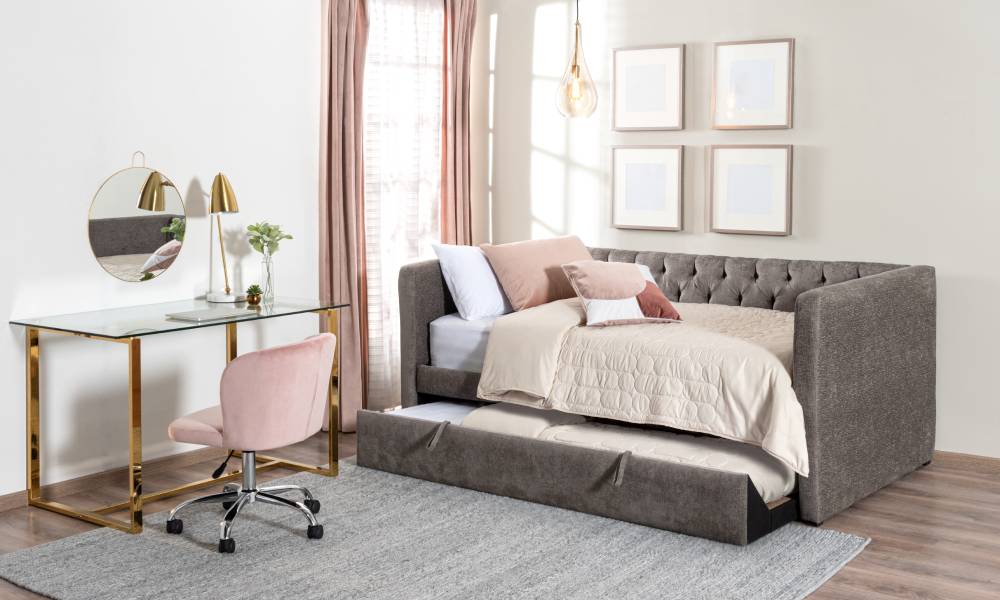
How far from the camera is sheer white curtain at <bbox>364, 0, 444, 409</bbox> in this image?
5199 millimetres

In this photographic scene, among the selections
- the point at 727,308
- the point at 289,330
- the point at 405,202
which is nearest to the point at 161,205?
the point at 289,330

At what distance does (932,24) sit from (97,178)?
3336 millimetres

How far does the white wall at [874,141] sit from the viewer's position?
170 inches

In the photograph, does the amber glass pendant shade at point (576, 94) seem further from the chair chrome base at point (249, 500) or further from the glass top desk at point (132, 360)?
the chair chrome base at point (249, 500)

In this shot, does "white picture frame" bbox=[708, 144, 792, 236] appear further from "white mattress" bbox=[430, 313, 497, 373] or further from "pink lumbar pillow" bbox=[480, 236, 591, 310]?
"white mattress" bbox=[430, 313, 497, 373]

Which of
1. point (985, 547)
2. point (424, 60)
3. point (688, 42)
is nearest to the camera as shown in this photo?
point (985, 547)

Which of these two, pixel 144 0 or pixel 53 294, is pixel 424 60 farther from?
pixel 53 294

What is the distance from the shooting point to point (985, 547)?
3414mm

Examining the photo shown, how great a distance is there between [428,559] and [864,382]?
1.65 meters

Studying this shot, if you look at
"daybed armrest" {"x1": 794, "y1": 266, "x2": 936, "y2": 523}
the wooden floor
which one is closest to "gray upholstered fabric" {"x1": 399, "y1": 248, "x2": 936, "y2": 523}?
"daybed armrest" {"x1": 794, "y1": 266, "x2": 936, "y2": 523}

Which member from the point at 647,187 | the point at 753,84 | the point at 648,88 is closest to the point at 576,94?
the point at 648,88

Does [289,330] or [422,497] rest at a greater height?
[289,330]

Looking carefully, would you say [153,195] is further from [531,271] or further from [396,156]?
[531,271]

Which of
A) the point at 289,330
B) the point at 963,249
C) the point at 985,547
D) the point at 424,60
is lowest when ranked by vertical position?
the point at 985,547
